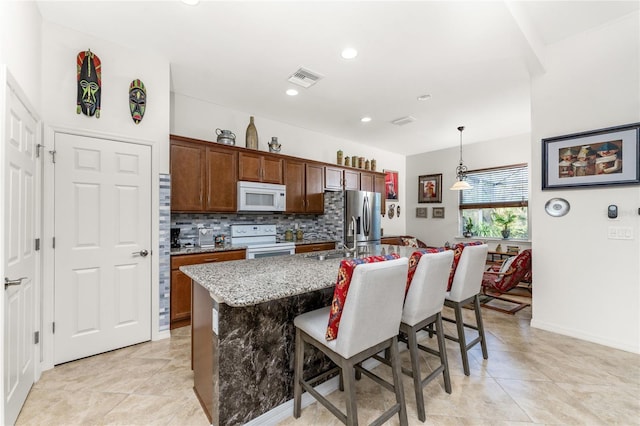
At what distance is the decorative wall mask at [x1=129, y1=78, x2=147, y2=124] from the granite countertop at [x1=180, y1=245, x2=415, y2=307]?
1.70 meters

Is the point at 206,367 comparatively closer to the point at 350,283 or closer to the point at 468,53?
the point at 350,283

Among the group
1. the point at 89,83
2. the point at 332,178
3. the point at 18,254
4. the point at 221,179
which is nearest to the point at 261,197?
the point at 221,179

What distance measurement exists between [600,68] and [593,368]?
2659 millimetres

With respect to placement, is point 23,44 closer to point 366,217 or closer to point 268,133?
point 268,133

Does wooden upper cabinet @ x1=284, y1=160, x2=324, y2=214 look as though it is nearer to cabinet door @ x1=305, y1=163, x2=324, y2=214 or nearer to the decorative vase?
cabinet door @ x1=305, y1=163, x2=324, y2=214

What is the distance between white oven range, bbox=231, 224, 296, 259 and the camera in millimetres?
3844

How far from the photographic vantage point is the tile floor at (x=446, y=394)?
175cm

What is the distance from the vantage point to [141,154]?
2.76 meters

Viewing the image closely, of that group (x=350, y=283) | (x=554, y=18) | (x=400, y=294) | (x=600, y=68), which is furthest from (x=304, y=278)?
(x=600, y=68)

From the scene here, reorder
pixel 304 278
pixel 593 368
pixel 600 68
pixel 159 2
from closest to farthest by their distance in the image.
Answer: pixel 304 278
pixel 159 2
pixel 593 368
pixel 600 68

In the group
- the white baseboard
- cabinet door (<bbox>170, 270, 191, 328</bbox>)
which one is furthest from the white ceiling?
the white baseboard

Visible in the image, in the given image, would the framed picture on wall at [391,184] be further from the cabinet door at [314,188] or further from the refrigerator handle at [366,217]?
the cabinet door at [314,188]

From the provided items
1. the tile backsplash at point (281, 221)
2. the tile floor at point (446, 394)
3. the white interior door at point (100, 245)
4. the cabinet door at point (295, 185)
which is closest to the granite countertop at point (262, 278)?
the tile floor at point (446, 394)

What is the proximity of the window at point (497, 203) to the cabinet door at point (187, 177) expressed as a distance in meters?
5.20
